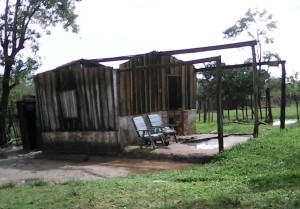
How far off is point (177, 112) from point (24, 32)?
7.49 metres

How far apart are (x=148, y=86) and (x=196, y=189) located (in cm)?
859

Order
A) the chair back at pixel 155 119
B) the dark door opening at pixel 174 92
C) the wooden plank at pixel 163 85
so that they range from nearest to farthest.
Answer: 1. the chair back at pixel 155 119
2. the wooden plank at pixel 163 85
3. the dark door opening at pixel 174 92

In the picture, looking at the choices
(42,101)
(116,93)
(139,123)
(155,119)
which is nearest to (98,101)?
(116,93)

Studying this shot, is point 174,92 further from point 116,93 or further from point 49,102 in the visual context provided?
point 49,102

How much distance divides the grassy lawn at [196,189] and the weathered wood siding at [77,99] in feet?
15.5

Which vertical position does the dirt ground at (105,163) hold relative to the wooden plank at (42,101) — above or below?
below

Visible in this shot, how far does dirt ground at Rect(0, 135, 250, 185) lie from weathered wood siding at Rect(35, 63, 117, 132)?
47.0 inches

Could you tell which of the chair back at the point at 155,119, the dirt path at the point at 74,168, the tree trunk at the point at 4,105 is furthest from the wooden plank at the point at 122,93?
the tree trunk at the point at 4,105

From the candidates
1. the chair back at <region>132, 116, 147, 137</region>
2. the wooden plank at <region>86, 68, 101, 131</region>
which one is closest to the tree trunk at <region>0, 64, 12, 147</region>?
the wooden plank at <region>86, 68, 101, 131</region>

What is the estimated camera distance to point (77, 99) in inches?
539

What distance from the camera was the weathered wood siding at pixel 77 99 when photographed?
13.0 meters

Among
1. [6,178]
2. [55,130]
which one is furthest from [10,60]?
[6,178]

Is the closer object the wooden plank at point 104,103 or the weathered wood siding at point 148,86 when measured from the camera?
the wooden plank at point 104,103

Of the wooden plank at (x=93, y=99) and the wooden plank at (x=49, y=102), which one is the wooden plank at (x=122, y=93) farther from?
the wooden plank at (x=49, y=102)
